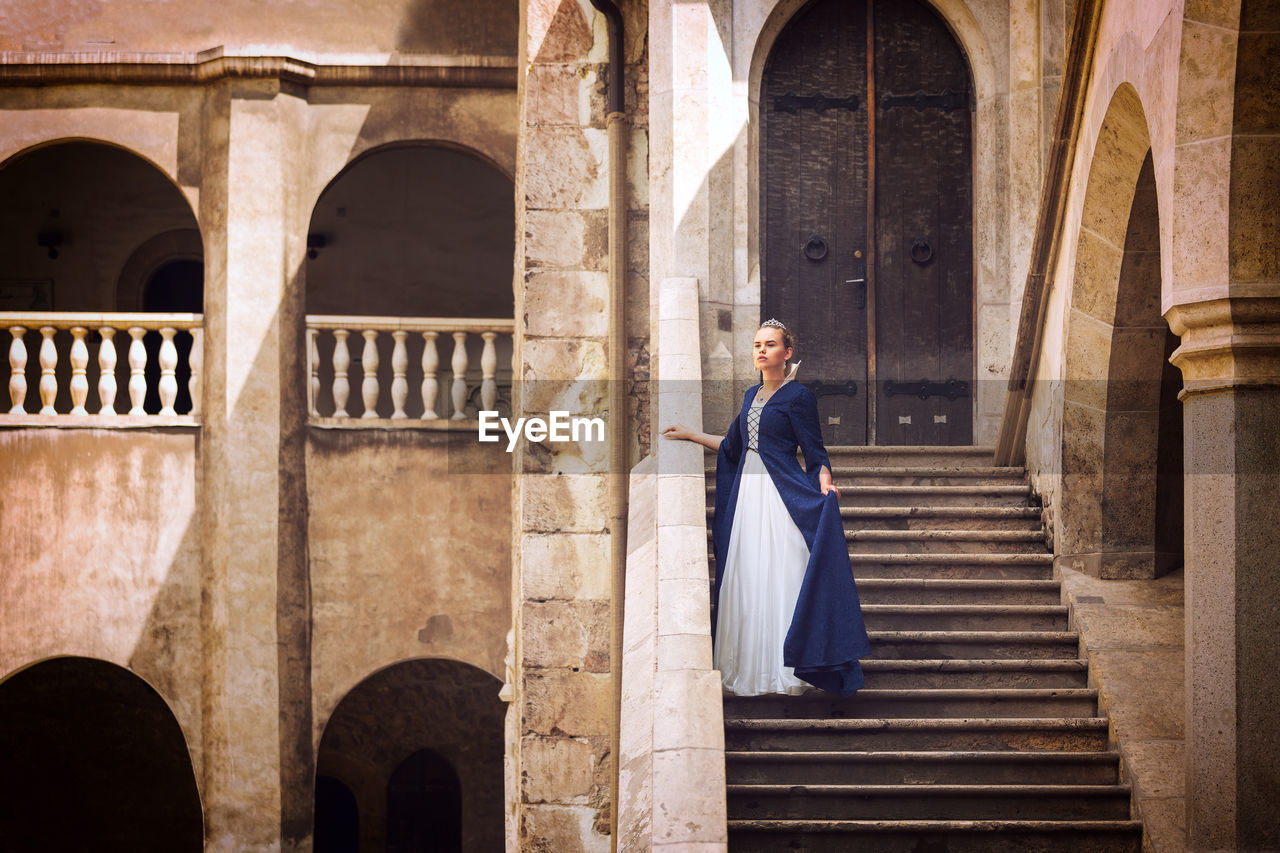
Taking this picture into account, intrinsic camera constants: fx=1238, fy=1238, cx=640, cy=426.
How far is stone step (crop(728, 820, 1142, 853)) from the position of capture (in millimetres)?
4504

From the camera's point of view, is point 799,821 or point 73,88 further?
point 73,88

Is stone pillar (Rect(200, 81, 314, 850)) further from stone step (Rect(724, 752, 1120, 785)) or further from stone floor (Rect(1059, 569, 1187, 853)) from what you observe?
stone floor (Rect(1059, 569, 1187, 853))

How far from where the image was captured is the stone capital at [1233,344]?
12.1ft

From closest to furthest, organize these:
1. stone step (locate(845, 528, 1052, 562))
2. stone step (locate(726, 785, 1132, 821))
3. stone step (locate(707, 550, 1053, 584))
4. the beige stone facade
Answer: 1. the beige stone facade
2. stone step (locate(726, 785, 1132, 821))
3. stone step (locate(707, 550, 1053, 584))
4. stone step (locate(845, 528, 1052, 562))

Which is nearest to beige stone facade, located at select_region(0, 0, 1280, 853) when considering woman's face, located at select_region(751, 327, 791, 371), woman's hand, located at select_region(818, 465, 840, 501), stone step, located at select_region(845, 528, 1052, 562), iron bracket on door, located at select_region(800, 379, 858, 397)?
stone step, located at select_region(845, 528, 1052, 562)

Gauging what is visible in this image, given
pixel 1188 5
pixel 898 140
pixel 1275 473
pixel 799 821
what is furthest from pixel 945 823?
pixel 898 140

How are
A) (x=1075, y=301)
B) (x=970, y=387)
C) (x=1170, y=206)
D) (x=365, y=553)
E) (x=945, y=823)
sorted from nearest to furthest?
1. (x=1170, y=206)
2. (x=945, y=823)
3. (x=1075, y=301)
4. (x=970, y=387)
5. (x=365, y=553)

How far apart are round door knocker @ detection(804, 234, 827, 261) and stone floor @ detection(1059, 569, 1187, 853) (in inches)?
133

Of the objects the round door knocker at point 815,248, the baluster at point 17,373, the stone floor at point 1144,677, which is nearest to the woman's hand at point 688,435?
the stone floor at point 1144,677

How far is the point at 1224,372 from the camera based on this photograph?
3.75 meters

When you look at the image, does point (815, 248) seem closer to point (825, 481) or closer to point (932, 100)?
point (932, 100)

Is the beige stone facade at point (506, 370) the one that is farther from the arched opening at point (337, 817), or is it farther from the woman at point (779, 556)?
the woman at point (779, 556)

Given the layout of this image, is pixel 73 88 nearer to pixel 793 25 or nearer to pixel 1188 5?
pixel 793 25

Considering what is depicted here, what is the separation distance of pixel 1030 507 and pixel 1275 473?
271 cm
